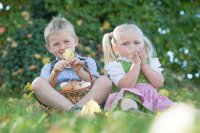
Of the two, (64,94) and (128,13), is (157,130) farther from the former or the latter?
(128,13)

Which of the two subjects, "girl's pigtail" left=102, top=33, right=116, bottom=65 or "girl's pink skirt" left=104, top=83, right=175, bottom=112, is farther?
"girl's pigtail" left=102, top=33, right=116, bottom=65

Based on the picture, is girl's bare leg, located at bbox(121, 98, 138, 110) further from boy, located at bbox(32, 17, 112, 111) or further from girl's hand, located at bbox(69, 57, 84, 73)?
girl's hand, located at bbox(69, 57, 84, 73)

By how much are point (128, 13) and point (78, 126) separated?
447cm

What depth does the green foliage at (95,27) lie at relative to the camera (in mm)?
5965

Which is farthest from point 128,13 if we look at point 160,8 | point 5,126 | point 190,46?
point 5,126

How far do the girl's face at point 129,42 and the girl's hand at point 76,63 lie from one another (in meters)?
0.35

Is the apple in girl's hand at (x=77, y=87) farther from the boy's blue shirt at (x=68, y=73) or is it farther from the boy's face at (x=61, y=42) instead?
the boy's face at (x=61, y=42)

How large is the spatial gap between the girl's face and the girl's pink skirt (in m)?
0.30

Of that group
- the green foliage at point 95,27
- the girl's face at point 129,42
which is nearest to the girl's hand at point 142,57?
the girl's face at point 129,42

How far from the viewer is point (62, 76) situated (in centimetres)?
406

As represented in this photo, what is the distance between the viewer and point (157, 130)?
1626 millimetres

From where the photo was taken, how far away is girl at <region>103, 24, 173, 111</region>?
360 centimetres

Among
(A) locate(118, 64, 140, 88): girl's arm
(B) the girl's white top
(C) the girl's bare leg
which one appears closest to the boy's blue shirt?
(B) the girl's white top

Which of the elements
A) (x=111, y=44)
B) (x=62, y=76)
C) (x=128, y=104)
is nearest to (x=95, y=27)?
(x=111, y=44)
